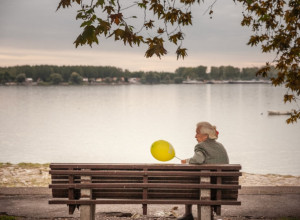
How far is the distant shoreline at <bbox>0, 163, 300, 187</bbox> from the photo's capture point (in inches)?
364

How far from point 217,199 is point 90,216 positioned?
1501mm

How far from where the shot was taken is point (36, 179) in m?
9.70

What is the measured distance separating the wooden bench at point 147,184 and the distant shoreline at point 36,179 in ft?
16.0

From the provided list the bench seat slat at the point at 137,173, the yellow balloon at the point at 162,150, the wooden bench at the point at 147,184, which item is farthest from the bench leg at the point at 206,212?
the yellow balloon at the point at 162,150

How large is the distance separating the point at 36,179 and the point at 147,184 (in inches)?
241

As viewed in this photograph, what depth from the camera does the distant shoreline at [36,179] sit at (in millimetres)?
Answer: 9234

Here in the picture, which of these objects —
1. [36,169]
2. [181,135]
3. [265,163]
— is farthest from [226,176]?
[181,135]

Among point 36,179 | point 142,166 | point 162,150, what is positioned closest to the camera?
point 142,166

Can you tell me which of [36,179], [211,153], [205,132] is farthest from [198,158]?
[36,179]

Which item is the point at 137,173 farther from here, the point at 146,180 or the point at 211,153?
the point at 211,153

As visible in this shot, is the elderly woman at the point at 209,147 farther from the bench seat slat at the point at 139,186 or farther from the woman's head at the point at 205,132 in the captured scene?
the bench seat slat at the point at 139,186

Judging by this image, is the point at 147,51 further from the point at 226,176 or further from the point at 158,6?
the point at 226,176

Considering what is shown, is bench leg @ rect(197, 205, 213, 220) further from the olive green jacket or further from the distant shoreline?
the distant shoreline

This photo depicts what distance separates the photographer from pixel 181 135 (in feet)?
125
